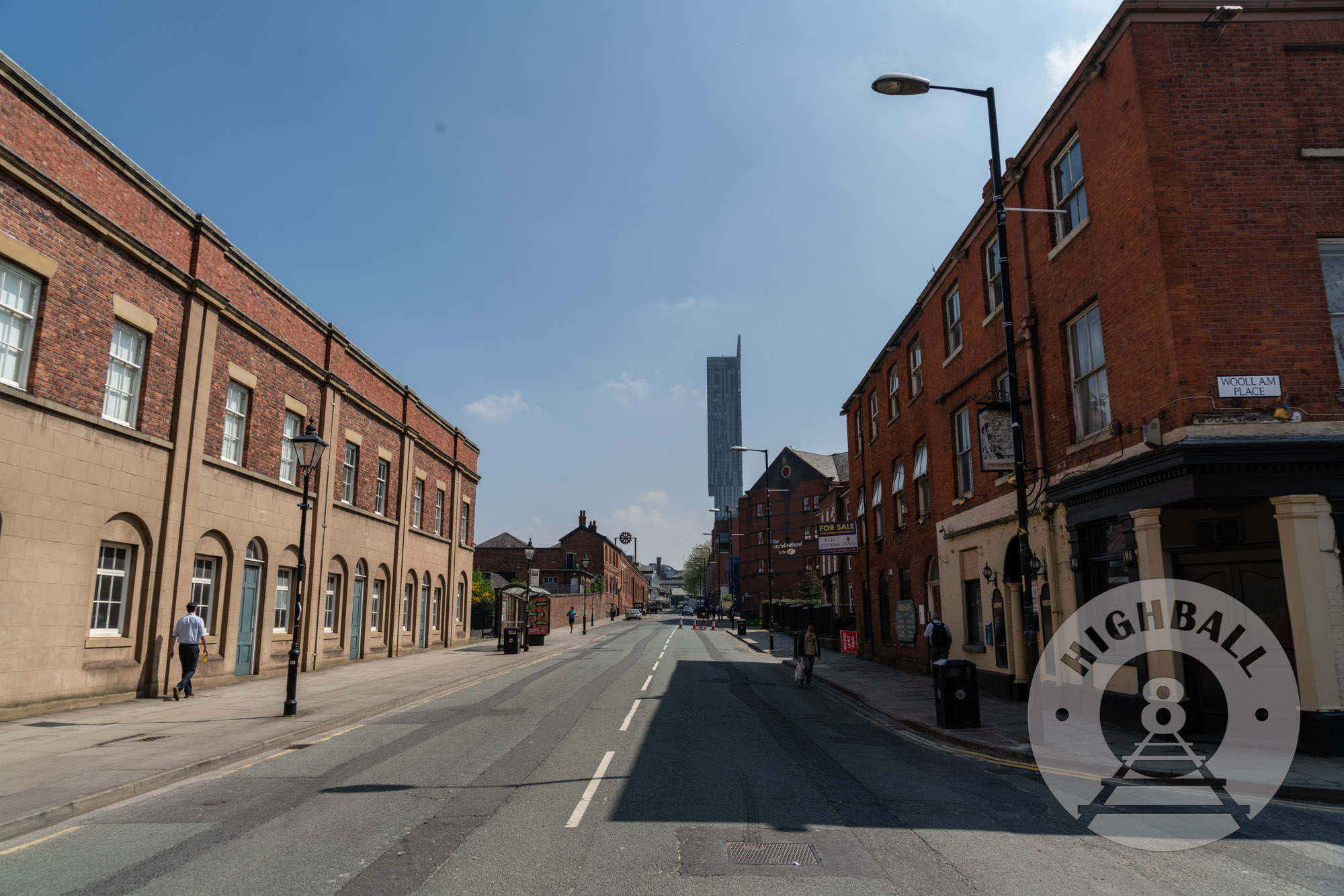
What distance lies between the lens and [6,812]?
23.6 ft

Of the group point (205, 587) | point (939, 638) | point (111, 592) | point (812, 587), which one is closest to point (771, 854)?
point (939, 638)

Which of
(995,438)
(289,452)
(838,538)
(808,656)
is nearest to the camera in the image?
(995,438)

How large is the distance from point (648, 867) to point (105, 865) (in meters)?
4.27

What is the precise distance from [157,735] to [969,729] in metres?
12.4

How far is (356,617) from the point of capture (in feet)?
88.6

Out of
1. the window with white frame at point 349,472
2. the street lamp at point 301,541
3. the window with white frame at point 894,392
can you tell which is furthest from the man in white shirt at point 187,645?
the window with white frame at point 894,392

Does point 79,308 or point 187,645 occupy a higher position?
point 79,308

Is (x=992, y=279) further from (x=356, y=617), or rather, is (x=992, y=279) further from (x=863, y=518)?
(x=356, y=617)

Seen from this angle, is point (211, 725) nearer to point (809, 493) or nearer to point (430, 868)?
point (430, 868)

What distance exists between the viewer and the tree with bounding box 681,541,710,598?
512 feet

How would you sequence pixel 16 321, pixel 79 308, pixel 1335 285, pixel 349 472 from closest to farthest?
pixel 1335 285 → pixel 16 321 → pixel 79 308 → pixel 349 472

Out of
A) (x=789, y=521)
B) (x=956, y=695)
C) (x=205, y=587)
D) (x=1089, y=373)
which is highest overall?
(x=789, y=521)

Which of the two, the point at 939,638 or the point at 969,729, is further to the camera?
the point at 939,638

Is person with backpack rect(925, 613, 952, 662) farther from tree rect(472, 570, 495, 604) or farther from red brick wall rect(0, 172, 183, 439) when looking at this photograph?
tree rect(472, 570, 495, 604)
